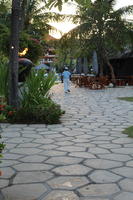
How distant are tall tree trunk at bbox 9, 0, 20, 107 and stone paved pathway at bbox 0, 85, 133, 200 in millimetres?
1202

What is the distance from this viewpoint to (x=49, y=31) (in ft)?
90.1

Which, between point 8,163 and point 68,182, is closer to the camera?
point 68,182

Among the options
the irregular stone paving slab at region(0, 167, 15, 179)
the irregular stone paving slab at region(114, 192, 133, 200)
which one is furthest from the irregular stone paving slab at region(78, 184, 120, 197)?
the irregular stone paving slab at region(0, 167, 15, 179)

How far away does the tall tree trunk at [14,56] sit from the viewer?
31.9 feet

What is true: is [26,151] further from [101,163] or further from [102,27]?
[102,27]

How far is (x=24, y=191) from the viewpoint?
441 cm

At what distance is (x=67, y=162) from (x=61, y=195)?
57.2 inches

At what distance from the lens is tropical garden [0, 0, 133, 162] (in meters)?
9.62

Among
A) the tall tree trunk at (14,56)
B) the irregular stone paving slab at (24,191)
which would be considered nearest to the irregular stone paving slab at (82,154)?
the irregular stone paving slab at (24,191)

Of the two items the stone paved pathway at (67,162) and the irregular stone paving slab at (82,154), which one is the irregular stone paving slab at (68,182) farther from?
the irregular stone paving slab at (82,154)

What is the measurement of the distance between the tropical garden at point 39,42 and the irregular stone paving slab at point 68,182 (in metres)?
1.07

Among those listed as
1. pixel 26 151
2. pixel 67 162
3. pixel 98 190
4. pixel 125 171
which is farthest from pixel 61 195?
pixel 26 151

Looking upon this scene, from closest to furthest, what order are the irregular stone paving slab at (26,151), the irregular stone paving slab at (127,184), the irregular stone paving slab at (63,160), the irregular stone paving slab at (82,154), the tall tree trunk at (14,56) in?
the irregular stone paving slab at (127,184) < the irregular stone paving slab at (63,160) < the irregular stone paving slab at (82,154) < the irregular stone paving slab at (26,151) < the tall tree trunk at (14,56)

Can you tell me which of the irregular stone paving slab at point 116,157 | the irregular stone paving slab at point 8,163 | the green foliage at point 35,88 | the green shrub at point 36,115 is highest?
the green foliage at point 35,88
